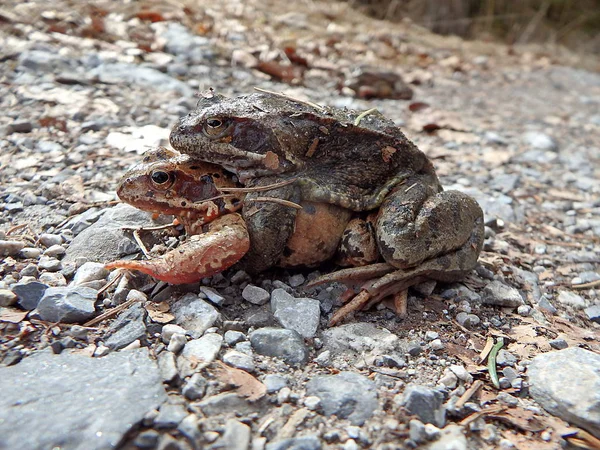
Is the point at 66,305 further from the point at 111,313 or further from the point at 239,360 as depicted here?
the point at 239,360

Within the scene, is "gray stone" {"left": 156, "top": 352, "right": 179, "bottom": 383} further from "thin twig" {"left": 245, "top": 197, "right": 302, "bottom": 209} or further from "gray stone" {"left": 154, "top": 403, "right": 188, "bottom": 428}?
"thin twig" {"left": 245, "top": 197, "right": 302, "bottom": 209}

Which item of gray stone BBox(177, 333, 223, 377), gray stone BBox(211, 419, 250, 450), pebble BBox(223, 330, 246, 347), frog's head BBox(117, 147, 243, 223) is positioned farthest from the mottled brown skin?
gray stone BBox(211, 419, 250, 450)

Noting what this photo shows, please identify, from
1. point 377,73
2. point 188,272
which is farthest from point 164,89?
point 188,272

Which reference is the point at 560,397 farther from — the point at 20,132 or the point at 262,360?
the point at 20,132

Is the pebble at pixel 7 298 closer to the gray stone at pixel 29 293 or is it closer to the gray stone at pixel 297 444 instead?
the gray stone at pixel 29 293

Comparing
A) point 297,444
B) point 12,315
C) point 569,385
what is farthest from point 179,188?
point 569,385

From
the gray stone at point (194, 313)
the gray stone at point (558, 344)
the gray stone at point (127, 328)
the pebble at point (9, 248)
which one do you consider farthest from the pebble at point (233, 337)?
the gray stone at point (558, 344)
